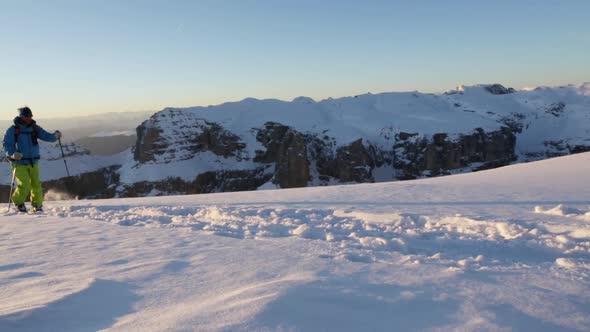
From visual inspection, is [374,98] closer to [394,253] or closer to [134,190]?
[134,190]

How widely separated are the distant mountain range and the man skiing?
87068mm

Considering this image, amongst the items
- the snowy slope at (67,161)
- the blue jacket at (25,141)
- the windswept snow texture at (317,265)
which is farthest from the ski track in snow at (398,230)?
the snowy slope at (67,161)

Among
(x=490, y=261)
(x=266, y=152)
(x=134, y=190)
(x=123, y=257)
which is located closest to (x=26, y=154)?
(x=123, y=257)

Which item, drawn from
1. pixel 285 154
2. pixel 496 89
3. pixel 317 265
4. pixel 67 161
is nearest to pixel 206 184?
pixel 285 154

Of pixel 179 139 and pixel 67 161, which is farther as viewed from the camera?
pixel 179 139

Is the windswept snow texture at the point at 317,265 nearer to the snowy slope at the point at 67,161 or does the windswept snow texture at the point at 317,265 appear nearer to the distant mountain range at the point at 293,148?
the distant mountain range at the point at 293,148

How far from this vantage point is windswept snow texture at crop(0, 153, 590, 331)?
7.30 feet

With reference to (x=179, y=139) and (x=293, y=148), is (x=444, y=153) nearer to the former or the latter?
(x=293, y=148)

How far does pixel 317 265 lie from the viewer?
3420mm

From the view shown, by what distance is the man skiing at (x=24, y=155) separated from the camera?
28.3 ft

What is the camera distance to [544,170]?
8.72 meters

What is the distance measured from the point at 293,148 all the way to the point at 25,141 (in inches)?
3691

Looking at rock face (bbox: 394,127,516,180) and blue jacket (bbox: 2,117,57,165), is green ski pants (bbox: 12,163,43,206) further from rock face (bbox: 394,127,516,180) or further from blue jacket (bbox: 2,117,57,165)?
rock face (bbox: 394,127,516,180)

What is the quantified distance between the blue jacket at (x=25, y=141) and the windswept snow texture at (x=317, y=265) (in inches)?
95.5
